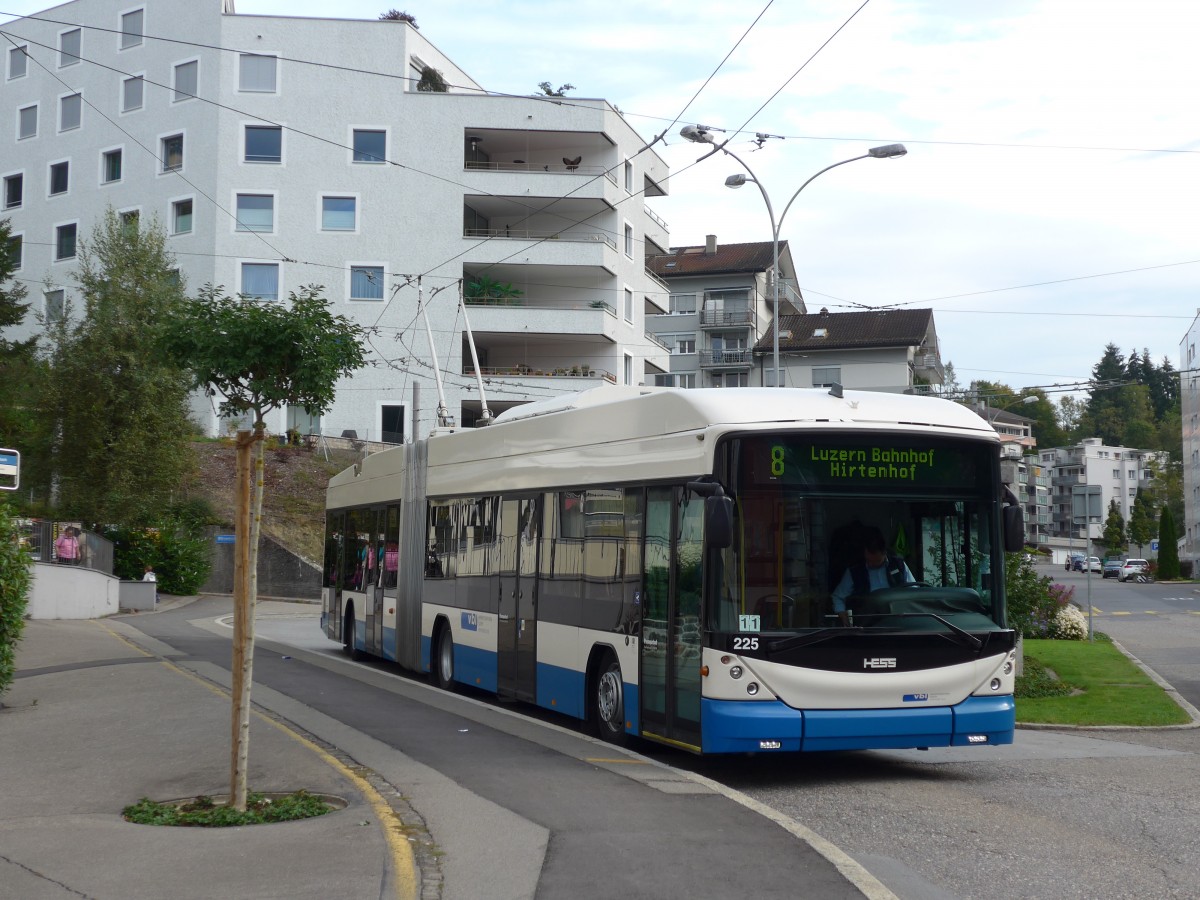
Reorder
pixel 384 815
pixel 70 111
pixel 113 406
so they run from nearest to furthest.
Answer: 1. pixel 384 815
2. pixel 113 406
3. pixel 70 111

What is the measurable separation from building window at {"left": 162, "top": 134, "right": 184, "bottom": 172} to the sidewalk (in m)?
42.4

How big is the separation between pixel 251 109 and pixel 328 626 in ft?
117

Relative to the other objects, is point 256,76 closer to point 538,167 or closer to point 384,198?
point 384,198

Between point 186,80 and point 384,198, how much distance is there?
9.26 meters

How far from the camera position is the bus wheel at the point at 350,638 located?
74.1 ft

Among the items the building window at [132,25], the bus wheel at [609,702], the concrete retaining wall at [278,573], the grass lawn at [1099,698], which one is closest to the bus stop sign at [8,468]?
the bus wheel at [609,702]

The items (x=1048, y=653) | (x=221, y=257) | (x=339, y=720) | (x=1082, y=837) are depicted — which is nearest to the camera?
(x=1082, y=837)

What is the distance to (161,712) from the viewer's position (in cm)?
1381

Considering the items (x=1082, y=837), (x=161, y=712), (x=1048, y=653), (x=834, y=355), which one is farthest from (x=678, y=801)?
(x=834, y=355)

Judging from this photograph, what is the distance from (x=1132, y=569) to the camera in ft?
274

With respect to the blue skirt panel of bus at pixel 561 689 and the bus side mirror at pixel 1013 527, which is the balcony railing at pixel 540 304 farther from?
the bus side mirror at pixel 1013 527

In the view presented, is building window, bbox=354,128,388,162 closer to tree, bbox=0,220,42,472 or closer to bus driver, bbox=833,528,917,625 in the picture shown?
tree, bbox=0,220,42,472

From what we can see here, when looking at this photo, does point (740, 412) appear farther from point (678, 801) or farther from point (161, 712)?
point (161, 712)

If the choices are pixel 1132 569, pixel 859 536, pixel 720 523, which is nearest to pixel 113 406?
pixel 859 536
